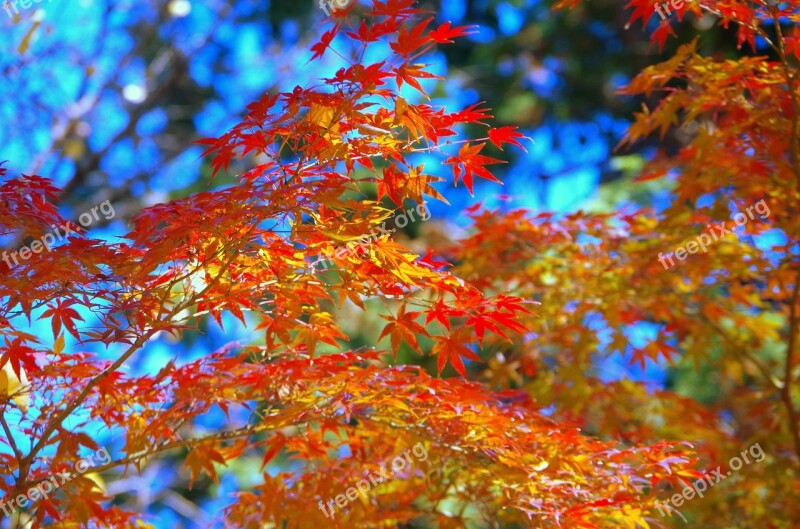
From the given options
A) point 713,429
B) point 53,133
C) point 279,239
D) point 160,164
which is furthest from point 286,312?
point 160,164

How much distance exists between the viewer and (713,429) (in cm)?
312

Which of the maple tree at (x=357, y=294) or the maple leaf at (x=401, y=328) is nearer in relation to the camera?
the maple tree at (x=357, y=294)

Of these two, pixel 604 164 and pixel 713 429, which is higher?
pixel 604 164

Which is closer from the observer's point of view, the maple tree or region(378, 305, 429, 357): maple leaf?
the maple tree

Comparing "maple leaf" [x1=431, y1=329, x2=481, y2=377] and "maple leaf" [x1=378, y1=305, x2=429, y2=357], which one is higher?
"maple leaf" [x1=378, y1=305, x2=429, y2=357]

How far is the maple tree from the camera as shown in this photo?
60.4 inches

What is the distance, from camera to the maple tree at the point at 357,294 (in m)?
1.53

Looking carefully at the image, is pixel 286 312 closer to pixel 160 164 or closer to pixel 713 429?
pixel 713 429

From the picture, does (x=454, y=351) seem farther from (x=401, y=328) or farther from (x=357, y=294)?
(x=357, y=294)

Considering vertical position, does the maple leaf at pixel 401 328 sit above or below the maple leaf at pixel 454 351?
above

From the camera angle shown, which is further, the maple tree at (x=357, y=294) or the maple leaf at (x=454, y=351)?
the maple leaf at (x=454, y=351)

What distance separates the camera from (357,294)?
167 centimetres

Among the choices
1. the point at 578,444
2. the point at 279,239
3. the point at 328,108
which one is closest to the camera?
the point at 328,108

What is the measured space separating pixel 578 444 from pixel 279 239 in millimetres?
813
